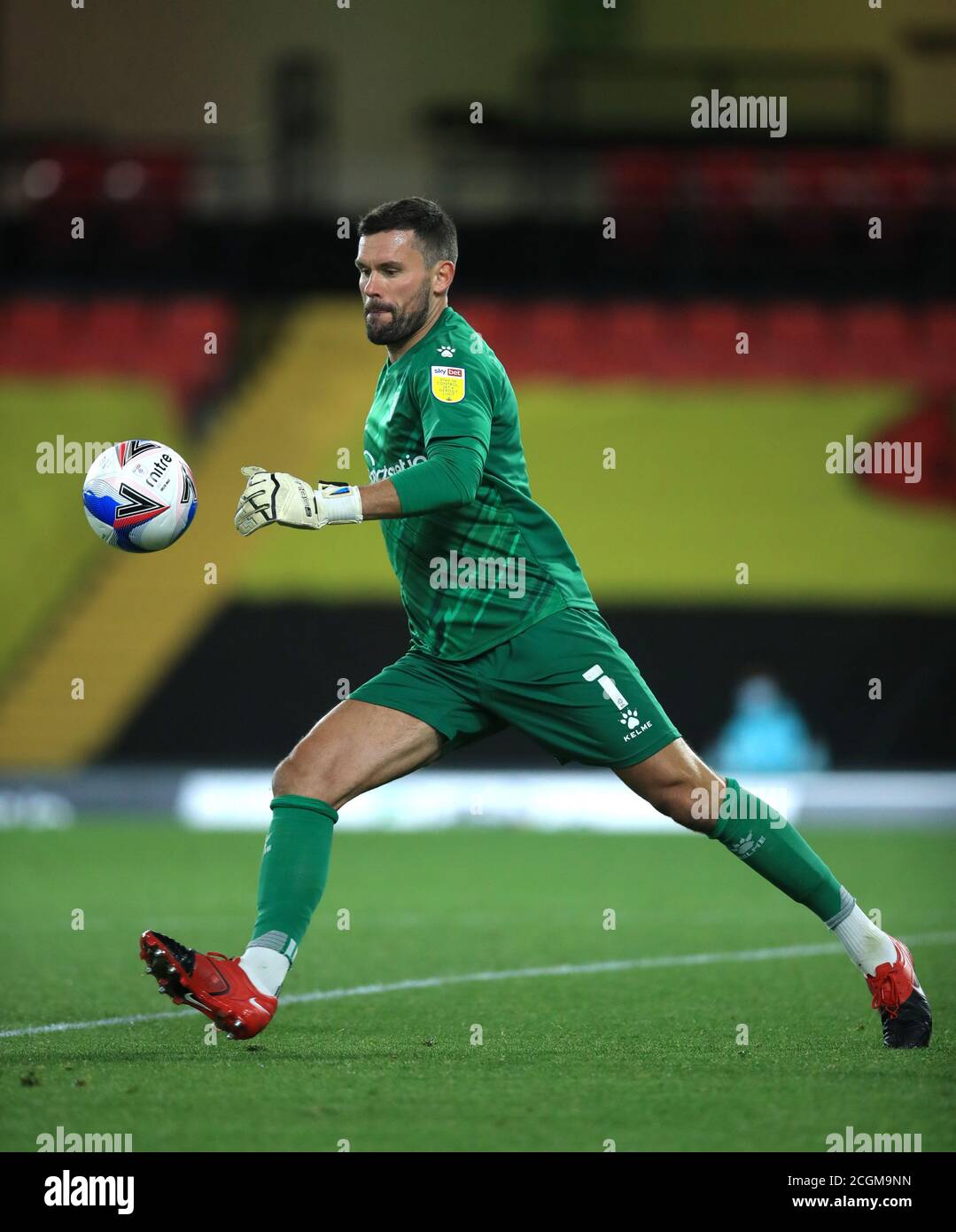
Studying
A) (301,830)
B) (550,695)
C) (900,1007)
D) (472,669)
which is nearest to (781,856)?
(900,1007)

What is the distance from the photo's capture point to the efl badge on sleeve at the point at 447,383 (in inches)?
192

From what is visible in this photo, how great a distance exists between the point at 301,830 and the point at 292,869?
0.11 m

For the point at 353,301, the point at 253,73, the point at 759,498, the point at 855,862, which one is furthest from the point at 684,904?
the point at 253,73

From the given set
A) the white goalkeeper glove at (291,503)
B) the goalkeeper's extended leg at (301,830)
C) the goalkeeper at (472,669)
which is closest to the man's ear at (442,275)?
the goalkeeper at (472,669)

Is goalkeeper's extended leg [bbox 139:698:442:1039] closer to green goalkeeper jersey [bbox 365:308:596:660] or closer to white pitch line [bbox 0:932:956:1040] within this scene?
green goalkeeper jersey [bbox 365:308:596:660]

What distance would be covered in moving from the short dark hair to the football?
0.89 metres

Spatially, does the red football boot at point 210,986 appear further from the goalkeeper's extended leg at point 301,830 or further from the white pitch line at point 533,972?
the white pitch line at point 533,972

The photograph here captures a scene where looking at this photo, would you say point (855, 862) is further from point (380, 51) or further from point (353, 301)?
point (380, 51)

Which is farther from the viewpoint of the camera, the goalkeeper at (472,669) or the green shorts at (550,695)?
the green shorts at (550,695)

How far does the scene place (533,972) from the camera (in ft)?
21.6

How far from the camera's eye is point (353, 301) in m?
15.8

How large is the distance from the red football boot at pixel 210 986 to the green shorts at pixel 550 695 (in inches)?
34.6

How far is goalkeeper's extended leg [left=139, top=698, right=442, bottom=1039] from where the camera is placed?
15.3 feet

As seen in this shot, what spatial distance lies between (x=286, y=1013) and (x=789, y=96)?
1432cm
